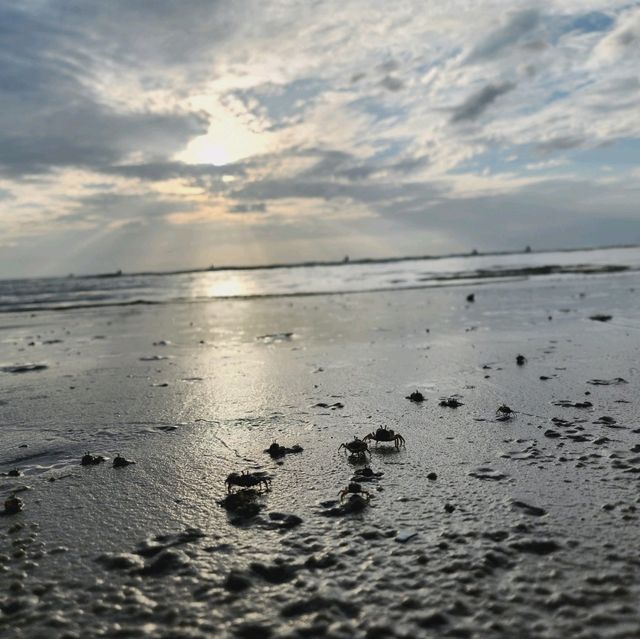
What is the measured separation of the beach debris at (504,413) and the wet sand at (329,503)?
7 centimetres

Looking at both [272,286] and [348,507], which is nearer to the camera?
[348,507]

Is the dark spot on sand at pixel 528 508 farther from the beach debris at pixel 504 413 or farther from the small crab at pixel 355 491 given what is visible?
the beach debris at pixel 504 413

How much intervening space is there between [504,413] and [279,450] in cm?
350

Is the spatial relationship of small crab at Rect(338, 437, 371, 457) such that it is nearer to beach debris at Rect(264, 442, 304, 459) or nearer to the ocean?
beach debris at Rect(264, 442, 304, 459)

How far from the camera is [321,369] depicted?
A: 12.0 m

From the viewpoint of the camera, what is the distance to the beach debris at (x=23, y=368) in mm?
13633

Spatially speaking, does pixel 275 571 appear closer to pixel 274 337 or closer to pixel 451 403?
pixel 451 403

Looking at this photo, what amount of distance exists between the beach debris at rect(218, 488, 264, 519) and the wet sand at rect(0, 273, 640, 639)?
96 millimetres

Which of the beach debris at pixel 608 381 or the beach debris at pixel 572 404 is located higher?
the beach debris at pixel 608 381

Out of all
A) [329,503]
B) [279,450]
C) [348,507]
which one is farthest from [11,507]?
[348,507]

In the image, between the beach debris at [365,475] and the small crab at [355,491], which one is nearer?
the small crab at [355,491]

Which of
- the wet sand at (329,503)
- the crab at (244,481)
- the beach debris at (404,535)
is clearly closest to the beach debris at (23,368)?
the wet sand at (329,503)

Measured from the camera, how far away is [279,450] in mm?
6656

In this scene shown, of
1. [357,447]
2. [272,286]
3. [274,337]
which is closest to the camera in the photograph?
[357,447]
